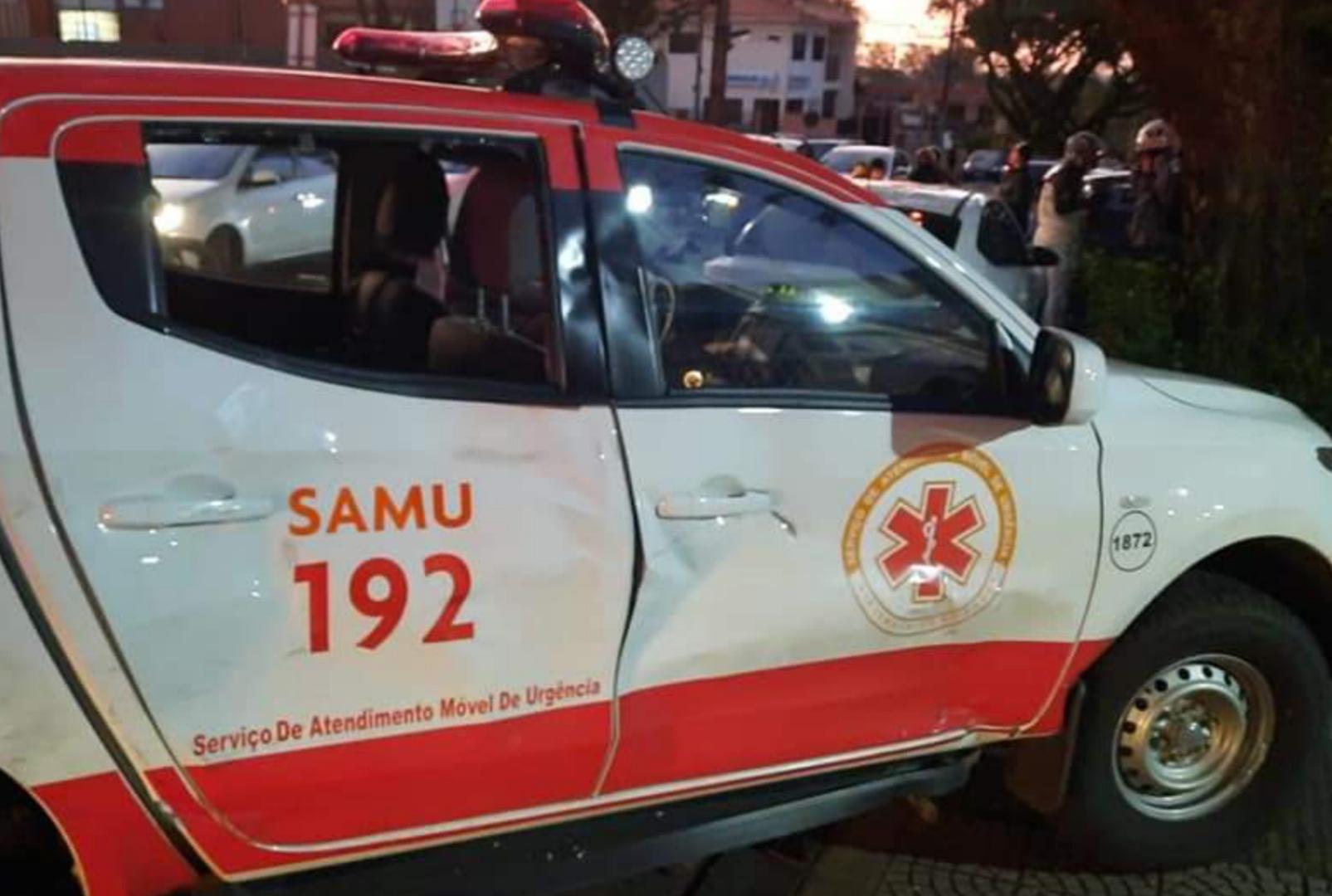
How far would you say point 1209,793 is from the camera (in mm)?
3406

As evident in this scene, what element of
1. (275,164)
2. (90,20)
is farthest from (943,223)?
(90,20)

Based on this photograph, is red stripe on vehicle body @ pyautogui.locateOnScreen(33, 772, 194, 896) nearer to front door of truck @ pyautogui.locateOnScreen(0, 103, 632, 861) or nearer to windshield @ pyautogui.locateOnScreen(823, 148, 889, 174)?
front door of truck @ pyautogui.locateOnScreen(0, 103, 632, 861)

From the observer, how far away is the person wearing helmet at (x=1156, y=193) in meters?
10.7

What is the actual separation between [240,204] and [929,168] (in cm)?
1261

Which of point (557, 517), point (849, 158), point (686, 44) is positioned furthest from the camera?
point (686, 44)

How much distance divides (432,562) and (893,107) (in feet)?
239

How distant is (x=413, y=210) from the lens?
299cm

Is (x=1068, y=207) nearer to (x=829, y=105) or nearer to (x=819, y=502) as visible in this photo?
(x=819, y=502)

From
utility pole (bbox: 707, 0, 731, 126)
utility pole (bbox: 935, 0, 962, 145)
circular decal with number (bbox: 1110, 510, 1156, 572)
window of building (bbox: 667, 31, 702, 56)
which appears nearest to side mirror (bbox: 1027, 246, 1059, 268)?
circular decal with number (bbox: 1110, 510, 1156, 572)

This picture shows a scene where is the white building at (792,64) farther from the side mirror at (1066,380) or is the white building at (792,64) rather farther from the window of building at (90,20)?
the side mirror at (1066,380)

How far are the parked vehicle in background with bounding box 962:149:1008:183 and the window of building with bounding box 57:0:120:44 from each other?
1890 centimetres

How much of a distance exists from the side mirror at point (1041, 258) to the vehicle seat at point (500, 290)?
7.23 metres

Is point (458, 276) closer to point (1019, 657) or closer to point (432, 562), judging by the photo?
point (432, 562)

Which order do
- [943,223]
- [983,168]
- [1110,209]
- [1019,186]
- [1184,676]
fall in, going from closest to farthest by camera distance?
[1184,676] → [943,223] → [1019,186] → [1110,209] → [983,168]
